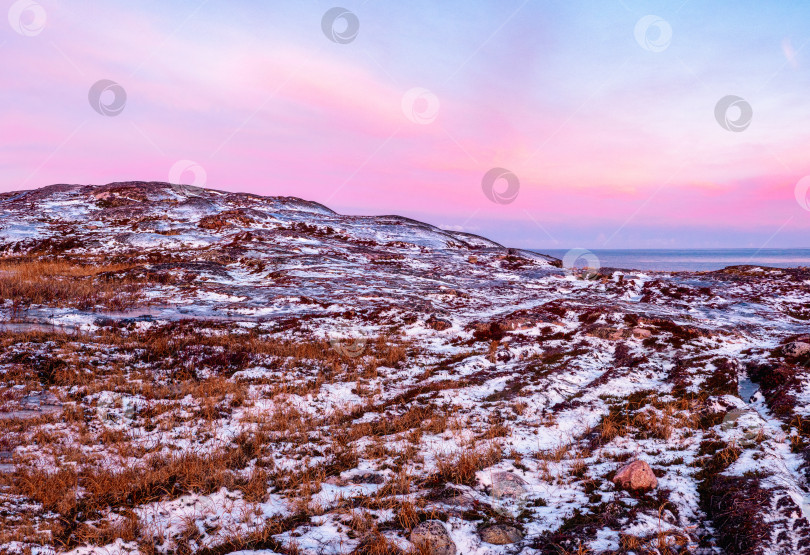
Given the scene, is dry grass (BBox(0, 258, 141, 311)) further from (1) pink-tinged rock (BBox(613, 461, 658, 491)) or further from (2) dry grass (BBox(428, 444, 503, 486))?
(1) pink-tinged rock (BBox(613, 461, 658, 491))

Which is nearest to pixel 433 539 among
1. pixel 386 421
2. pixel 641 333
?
pixel 386 421

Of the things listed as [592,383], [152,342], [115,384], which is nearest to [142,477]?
[115,384]

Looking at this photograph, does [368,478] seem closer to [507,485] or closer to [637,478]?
[507,485]

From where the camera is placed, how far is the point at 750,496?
759cm

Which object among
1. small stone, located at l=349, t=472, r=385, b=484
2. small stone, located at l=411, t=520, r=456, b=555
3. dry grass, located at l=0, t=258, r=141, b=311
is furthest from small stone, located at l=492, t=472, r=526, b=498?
dry grass, located at l=0, t=258, r=141, b=311

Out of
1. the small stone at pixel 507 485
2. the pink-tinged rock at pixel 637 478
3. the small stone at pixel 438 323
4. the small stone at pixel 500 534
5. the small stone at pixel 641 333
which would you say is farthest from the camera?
the small stone at pixel 438 323

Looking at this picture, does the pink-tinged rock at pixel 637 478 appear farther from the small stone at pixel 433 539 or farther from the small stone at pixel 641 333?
the small stone at pixel 641 333

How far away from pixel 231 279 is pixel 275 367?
22.2m

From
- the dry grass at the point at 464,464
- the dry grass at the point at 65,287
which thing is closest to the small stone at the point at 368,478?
the dry grass at the point at 464,464

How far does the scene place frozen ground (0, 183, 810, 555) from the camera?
739 centimetres

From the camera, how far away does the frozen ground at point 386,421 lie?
739 centimetres

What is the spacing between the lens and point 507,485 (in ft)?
29.5

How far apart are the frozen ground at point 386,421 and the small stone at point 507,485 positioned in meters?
0.04

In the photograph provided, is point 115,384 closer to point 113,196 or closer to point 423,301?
point 423,301
